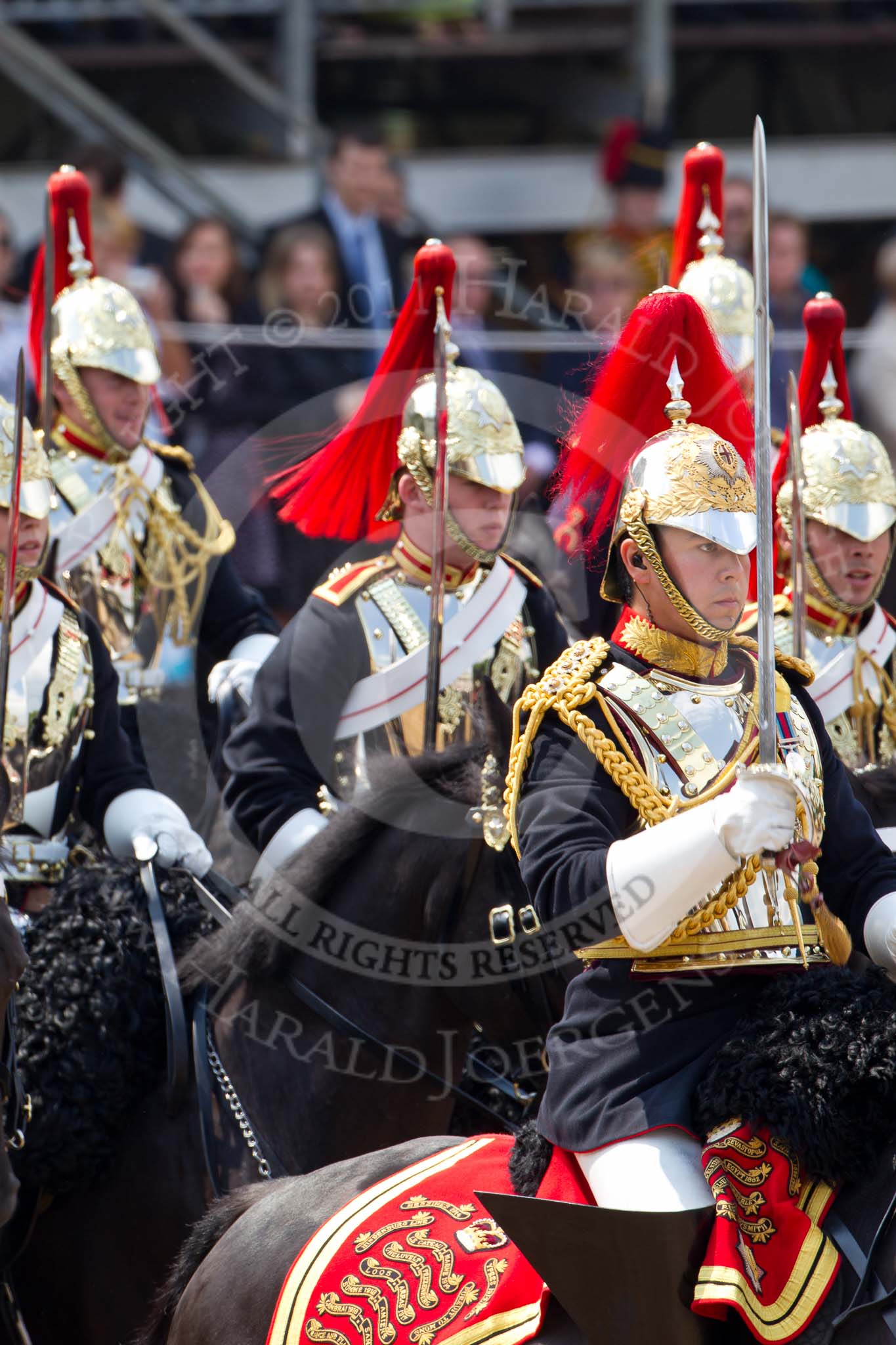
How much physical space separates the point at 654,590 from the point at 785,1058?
0.77m

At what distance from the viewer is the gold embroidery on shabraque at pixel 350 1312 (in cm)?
345

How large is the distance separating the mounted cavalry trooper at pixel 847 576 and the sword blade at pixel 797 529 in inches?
3.0

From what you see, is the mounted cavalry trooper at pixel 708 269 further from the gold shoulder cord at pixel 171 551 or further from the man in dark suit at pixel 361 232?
the man in dark suit at pixel 361 232

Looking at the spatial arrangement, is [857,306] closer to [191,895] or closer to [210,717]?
[210,717]

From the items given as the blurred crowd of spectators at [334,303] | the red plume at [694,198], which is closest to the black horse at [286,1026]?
the blurred crowd of spectators at [334,303]

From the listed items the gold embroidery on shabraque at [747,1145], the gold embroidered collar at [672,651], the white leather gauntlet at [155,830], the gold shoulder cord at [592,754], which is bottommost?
the gold embroidery on shabraque at [747,1145]

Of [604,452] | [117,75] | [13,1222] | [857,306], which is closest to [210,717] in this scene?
[13,1222]

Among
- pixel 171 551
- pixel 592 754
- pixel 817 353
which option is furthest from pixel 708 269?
pixel 592 754

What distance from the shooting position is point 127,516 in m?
6.86

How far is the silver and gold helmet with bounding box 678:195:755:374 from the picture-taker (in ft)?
22.4

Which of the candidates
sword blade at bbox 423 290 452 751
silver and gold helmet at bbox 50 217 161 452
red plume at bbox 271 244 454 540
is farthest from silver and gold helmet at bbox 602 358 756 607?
silver and gold helmet at bbox 50 217 161 452

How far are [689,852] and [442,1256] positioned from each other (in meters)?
0.82

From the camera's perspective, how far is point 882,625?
6371mm

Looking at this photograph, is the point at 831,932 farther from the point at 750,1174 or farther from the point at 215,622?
the point at 215,622
